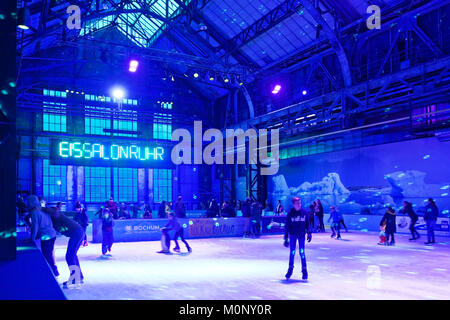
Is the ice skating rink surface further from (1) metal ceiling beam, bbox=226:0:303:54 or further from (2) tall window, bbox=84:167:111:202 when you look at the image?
(2) tall window, bbox=84:167:111:202

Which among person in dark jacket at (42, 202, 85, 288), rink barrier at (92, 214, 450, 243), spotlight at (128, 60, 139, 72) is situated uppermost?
spotlight at (128, 60, 139, 72)

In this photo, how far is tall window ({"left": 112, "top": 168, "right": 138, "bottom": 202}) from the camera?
2895 centimetres

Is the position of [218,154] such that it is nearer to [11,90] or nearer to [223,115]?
[223,115]

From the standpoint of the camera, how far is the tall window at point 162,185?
30.3 metres

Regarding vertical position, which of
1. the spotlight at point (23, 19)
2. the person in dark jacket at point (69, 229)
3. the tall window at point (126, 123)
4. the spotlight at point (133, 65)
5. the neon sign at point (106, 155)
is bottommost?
the person in dark jacket at point (69, 229)

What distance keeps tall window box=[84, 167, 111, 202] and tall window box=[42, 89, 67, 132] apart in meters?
3.43

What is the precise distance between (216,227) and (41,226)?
490 inches

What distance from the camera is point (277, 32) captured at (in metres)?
21.6

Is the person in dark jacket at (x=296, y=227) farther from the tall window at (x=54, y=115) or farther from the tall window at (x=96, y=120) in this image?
the tall window at (x=54, y=115)

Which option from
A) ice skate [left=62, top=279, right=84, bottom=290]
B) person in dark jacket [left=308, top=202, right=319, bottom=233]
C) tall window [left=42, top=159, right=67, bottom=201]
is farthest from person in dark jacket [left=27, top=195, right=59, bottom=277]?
tall window [left=42, top=159, right=67, bottom=201]

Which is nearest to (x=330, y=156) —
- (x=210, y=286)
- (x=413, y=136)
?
(x=413, y=136)

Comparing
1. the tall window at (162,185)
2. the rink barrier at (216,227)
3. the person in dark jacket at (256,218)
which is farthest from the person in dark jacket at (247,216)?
the tall window at (162,185)

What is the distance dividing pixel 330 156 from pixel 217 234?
8.09 m

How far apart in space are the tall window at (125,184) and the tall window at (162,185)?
4.85 ft
